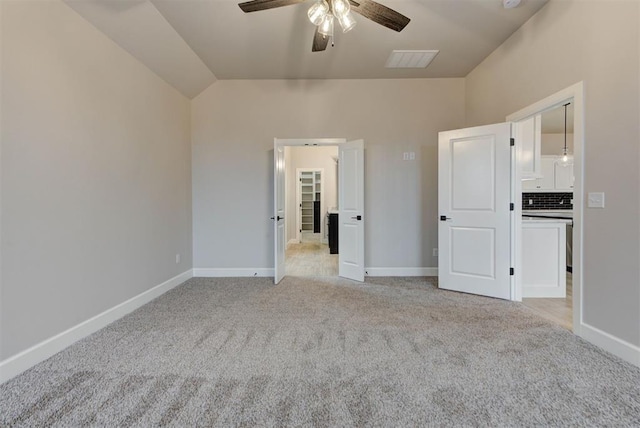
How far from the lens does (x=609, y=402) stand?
1.58 meters

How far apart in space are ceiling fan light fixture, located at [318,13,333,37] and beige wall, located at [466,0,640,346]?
6.43 ft

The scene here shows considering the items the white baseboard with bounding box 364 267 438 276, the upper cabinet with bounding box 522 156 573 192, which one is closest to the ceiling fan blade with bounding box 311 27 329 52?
the white baseboard with bounding box 364 267 438 276

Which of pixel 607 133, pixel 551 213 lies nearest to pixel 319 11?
pixel 607 133

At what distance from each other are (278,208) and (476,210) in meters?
2.49

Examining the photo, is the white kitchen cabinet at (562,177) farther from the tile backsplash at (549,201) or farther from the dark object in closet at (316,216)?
the dark object in closet at (316,216)

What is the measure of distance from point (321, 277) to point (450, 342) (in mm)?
2265

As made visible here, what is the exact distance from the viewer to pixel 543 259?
3.31 m

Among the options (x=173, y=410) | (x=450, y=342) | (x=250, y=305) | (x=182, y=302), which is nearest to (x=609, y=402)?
(x=450, y=342)

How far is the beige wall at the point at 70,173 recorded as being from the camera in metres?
1.88

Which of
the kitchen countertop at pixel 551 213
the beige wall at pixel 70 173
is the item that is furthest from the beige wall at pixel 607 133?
the beige wall at pixel 70 173

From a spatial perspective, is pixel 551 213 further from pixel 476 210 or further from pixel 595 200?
pixel 595 200

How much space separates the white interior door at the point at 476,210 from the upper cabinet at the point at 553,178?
3.40 meters

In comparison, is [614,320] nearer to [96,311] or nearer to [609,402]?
[609,402]

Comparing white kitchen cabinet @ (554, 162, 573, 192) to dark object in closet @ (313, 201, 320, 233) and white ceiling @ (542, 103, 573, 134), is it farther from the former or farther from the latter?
dark object in closet @ (313, 201, 320, 233)
